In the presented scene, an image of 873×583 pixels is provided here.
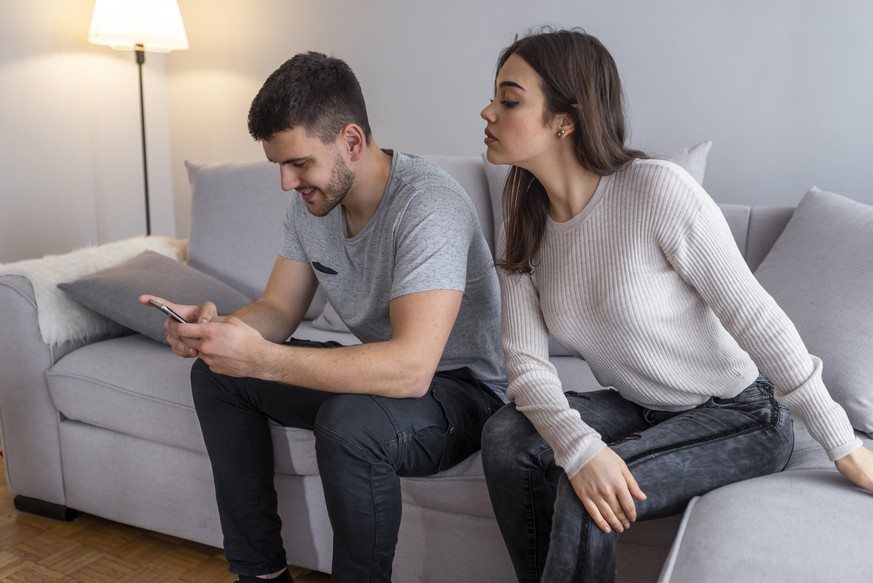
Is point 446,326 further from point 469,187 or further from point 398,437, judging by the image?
point 469,187

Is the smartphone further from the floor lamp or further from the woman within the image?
the floor lamp

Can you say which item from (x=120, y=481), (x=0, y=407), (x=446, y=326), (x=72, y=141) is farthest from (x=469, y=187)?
(x=72, y=141)

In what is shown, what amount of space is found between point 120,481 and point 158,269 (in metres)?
0.52

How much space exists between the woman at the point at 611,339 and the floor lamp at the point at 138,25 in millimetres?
1784

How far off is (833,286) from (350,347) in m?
0.93

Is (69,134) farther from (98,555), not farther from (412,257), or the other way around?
(412,257)

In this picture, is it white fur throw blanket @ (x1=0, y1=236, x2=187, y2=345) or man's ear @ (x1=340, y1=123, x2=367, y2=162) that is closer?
man's ear @ (x1=340, y1=123, x2=367, y2=162)

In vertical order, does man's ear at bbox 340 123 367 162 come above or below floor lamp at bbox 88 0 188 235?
below

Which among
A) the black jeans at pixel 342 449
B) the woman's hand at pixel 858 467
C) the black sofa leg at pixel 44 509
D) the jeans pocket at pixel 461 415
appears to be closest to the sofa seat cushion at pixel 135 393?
the black jeans at pixel 342 449

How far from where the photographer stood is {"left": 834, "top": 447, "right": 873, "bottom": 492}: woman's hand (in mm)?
1168

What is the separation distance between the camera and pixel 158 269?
2.14 m

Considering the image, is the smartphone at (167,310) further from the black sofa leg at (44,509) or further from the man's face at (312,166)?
the black sofa leg at (44,509)

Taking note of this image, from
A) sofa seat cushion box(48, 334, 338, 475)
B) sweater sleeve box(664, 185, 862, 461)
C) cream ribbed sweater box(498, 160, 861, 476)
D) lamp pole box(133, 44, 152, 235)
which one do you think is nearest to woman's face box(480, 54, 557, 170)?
cream ribbed sweater box(498, 160, 861, 476)

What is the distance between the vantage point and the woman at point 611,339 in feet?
3.91
